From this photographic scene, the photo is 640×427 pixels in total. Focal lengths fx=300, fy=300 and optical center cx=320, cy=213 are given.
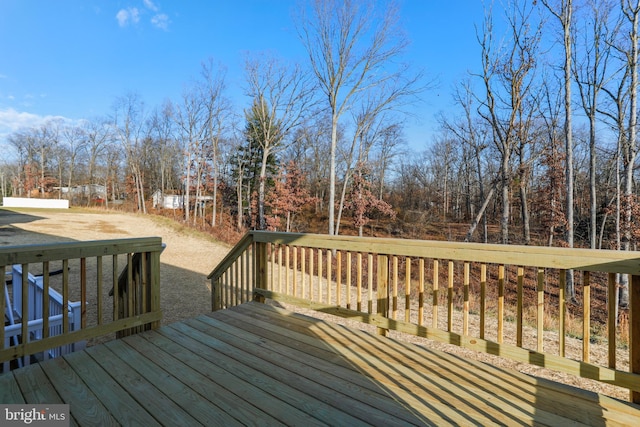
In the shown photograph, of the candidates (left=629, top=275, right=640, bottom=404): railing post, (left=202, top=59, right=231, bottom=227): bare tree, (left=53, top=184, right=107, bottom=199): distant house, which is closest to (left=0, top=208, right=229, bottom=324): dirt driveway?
(left=629, top=275, right=640, bottom=404): railing post

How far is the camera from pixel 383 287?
282 cm

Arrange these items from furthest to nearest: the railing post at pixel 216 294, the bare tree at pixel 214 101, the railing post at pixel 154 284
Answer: the bare tree at pixel 214 101 → the railing post at pixel 216 294 → the railing post at pixel 154 284

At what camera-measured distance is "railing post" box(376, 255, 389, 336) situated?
279 cm

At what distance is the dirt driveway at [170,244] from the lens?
674 centimetres

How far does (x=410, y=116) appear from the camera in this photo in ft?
46.3

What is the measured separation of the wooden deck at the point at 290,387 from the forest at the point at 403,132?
35.8 ft

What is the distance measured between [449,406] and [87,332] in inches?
103

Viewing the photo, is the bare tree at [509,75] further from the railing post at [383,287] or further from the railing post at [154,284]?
the railing post at [154,284]

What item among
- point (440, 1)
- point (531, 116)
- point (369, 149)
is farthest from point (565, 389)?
point (369, 149)

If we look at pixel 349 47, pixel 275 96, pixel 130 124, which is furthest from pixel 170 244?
pixel 130 124

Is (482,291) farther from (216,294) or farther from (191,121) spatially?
(191,121)

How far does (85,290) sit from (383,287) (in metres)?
2.41

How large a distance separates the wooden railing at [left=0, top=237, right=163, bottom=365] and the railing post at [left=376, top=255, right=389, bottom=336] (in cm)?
206

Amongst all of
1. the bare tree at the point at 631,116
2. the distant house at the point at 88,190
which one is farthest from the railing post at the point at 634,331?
the distant house at the point at 88,190
